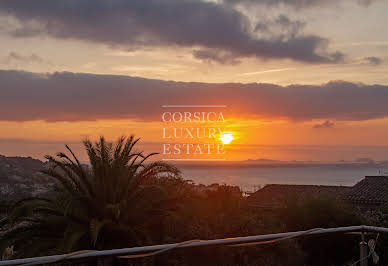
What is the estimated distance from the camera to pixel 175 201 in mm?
13086

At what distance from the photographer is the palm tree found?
11.9m

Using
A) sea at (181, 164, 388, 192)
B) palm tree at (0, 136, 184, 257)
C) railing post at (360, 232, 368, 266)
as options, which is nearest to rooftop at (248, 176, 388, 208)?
palm tree at (0, 136, 184, 257)

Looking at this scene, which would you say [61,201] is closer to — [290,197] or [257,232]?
[257,232]

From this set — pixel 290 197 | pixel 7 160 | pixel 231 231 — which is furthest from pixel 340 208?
pixel 7 160

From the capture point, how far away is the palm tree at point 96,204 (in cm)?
1191

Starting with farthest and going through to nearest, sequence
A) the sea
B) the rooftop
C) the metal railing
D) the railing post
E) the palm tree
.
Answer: the sea → the rooftop → the palm tree → the railing post → the metal railing

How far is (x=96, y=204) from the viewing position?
1237cm

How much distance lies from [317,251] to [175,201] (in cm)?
526

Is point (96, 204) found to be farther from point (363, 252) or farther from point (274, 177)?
point (274, 177)

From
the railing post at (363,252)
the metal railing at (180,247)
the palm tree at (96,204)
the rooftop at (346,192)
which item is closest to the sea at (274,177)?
the rooftop at (346,192)

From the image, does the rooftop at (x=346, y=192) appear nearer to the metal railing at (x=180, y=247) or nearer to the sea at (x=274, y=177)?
the metal railing at (x=180, y=247)

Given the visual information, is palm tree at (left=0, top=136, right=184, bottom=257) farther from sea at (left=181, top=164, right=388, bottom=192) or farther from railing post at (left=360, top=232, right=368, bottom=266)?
sea at (left=181, top=164, right=388, bottom=192)

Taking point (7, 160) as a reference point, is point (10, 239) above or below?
below

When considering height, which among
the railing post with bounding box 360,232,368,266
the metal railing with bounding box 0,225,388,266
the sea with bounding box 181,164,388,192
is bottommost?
the sea with bounding box 181,164,388,192
